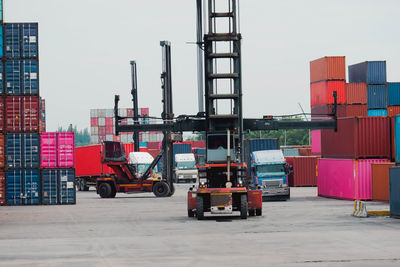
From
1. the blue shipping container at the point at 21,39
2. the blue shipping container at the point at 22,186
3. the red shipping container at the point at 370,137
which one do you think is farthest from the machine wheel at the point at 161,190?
the red shipping container at the point at 370,137

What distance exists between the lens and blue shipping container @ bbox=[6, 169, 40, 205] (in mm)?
43169

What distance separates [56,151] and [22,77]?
445 centimetres

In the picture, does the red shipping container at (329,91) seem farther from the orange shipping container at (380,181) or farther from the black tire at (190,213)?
the black tire at (190,213)

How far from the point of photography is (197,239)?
72.3ft

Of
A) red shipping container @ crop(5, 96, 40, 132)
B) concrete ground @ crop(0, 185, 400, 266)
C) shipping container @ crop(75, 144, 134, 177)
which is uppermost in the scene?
red shipping container @ crop(5, 96, 40, 132)

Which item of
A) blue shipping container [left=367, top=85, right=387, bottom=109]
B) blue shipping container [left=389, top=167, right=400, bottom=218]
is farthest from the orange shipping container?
blue shipping container [left=367, top=85, right=387, bottom=109]

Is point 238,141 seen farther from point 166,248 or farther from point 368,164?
point 368,164

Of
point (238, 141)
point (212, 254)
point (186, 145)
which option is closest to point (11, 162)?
point (238, 141)

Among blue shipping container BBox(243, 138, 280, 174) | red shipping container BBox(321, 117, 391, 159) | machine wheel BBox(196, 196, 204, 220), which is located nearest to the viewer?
machine wheel BBox(196, 196, 204, 220)

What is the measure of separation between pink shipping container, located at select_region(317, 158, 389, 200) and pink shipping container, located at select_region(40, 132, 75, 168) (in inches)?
579

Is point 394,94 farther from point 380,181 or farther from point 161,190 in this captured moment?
point 380,181

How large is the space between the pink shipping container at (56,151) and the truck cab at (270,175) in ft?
33.4

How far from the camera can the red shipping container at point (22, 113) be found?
42844 millimetres

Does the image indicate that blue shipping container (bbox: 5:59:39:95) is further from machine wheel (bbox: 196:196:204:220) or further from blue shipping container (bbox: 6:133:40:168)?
machine wheel (bbox: 196:196:204:220)
